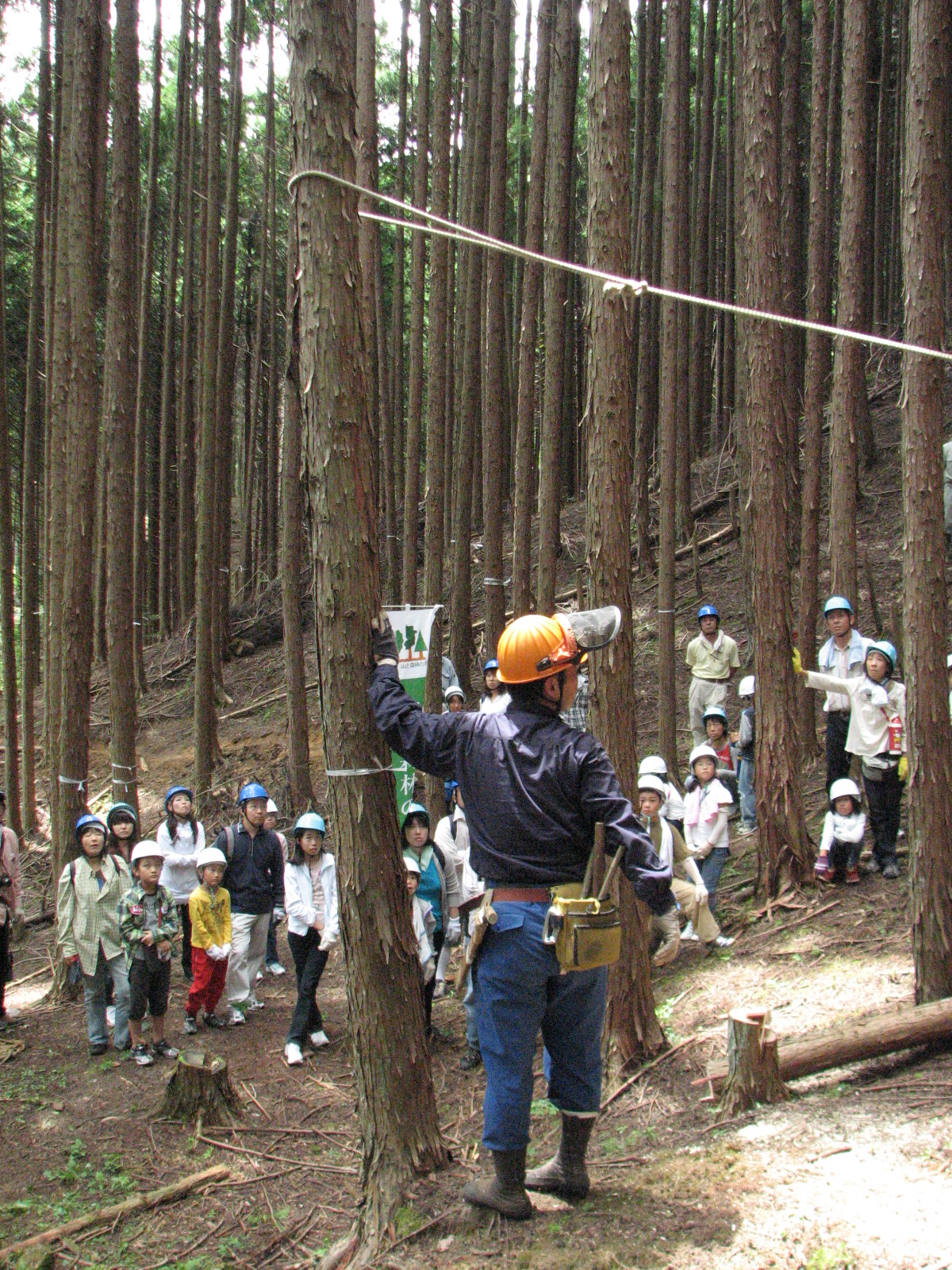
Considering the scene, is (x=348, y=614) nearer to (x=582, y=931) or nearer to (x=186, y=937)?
(x=582, y=931)

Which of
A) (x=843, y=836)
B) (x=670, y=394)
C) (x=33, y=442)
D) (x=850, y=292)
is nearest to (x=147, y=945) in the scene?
(x=843, y=836)

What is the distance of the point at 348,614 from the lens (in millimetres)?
3652

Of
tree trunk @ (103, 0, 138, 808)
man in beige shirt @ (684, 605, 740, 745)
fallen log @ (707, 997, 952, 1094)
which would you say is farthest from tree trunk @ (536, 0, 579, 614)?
fallen log @ (707, 997, 952, 1094)

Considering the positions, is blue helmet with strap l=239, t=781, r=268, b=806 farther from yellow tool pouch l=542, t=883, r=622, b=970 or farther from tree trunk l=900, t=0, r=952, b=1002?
yellow tool pouch l=542, t=883, r=622, b=970

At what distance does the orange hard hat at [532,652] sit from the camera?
11.2 ft

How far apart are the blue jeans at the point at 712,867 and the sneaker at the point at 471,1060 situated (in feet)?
6.83

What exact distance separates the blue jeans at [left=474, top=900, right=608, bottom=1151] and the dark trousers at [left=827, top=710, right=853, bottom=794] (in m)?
4.87

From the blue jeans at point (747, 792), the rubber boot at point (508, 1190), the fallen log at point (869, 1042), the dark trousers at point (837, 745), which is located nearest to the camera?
the rubber boot at point (508, 1190)

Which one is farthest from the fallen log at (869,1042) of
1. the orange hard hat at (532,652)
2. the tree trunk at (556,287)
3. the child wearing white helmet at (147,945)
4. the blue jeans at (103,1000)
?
the tree trunk at (556,287)

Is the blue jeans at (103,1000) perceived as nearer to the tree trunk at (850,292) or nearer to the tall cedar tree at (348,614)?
the tall cedar tree at (348,614)

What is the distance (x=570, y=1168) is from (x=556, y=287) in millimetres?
7766

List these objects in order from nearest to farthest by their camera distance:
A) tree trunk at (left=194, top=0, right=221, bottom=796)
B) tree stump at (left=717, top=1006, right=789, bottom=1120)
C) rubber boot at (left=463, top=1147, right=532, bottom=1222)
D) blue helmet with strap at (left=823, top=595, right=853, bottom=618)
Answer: rubber boot at (left=463, top=1147, right=532, bottom=1222)
tree stump at (left=717, top=1006, right=789, bottom=1120)
blue helmet with strap at (left=823, top=595, right=853, bottom=618)
tree trunk at (left=194, top=0, right=221, bottom=796)


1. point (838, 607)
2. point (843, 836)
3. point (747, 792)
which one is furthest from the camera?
point (747, 792)

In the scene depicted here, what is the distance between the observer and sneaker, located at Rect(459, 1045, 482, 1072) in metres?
6.10
